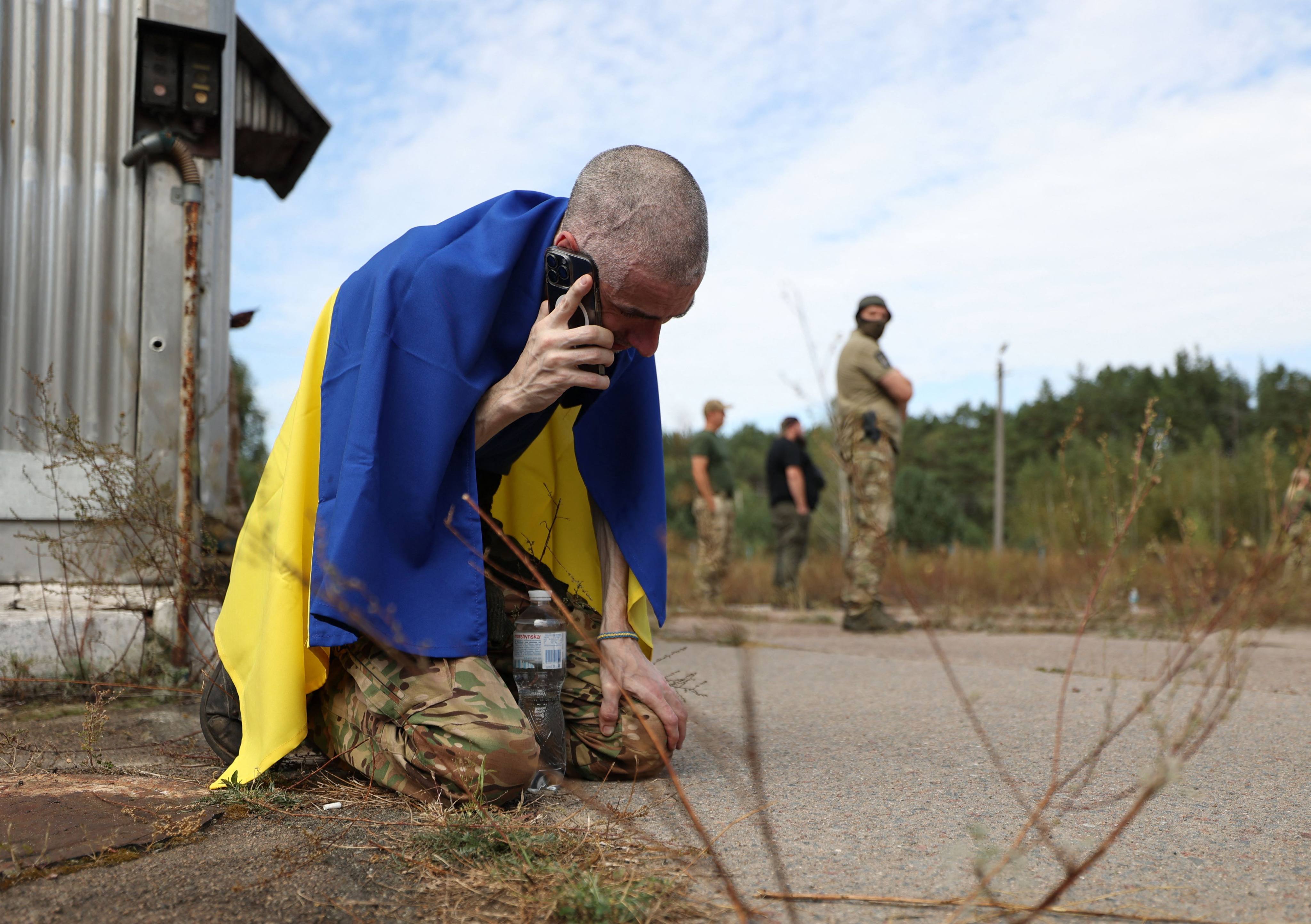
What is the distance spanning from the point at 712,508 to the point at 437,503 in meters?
6.85

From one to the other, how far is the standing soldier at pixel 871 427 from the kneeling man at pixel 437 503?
164 inches

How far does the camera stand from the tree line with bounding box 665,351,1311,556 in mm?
30328

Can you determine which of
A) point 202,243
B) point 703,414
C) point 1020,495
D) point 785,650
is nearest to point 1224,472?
point 1020,495

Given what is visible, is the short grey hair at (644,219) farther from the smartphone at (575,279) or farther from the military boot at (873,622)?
the military boot at (873,622)

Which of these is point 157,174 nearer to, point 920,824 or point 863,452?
point 920,824

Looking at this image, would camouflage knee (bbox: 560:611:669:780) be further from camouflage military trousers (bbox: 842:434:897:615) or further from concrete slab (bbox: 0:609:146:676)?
camouflage military trousers (bbox: 842:434:897:615)

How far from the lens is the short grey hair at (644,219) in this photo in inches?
90.1

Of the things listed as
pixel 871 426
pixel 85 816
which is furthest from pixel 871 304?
pixel 85 816

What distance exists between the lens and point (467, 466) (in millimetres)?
2373

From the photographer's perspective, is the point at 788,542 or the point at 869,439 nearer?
the point at 869,439

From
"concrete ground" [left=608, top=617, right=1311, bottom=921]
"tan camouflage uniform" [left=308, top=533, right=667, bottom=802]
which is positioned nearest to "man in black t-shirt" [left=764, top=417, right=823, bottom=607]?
"concrete ground" [left=608, top=617, right=1311, bottom=921]

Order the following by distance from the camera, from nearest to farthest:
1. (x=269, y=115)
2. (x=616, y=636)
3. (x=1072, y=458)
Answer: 1. (x=616, y=636)
2. (x=269, y=115)
3. (x=1072, y=458)

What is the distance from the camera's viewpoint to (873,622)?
6.86 m

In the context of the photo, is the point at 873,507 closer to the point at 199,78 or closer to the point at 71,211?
the point at 199,78
